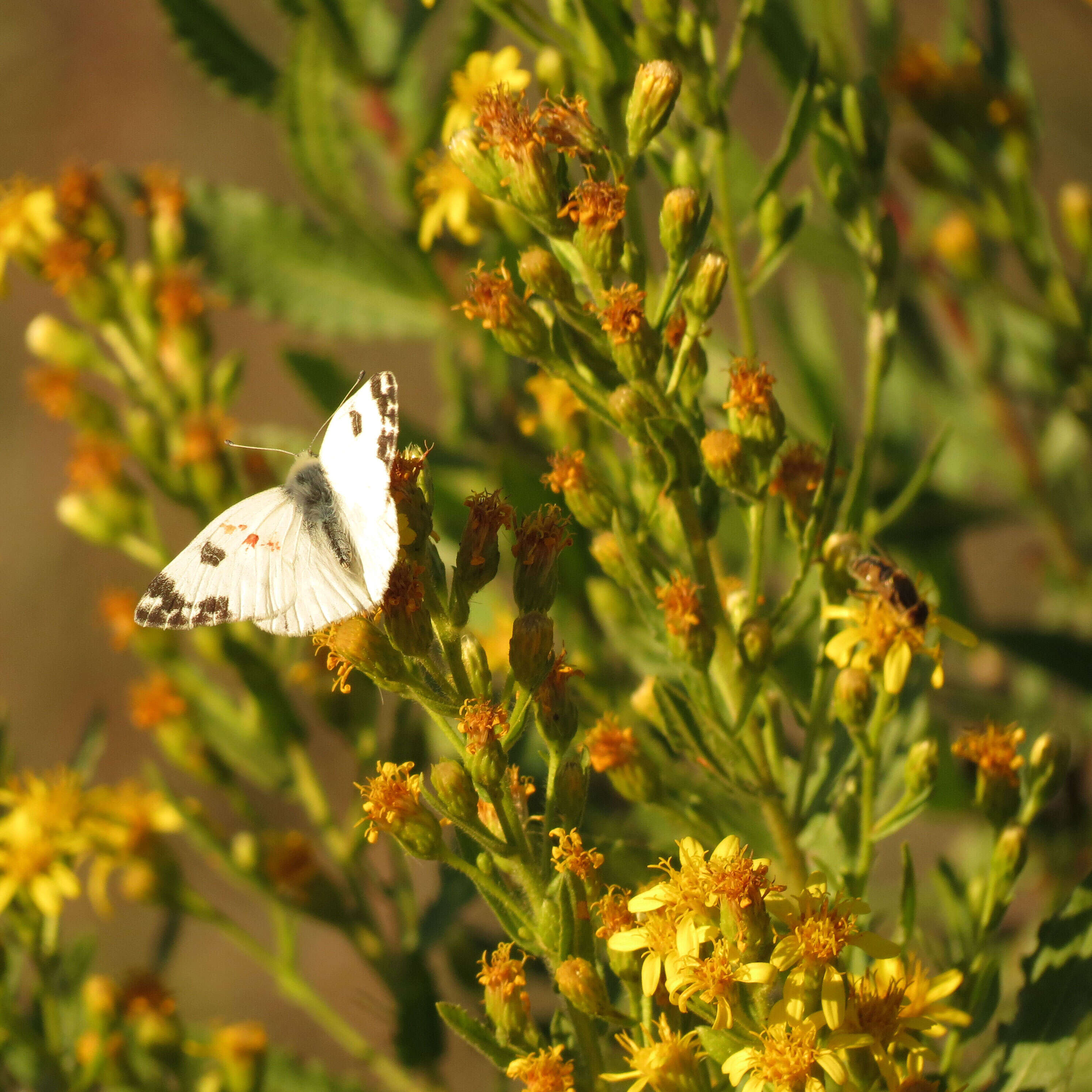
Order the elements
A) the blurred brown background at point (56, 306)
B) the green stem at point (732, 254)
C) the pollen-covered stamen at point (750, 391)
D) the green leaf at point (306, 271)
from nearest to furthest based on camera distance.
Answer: the pollen-covered stamen at point (750, 391) → the green stem at point (732, 254) → the green leaf at point (306, 271) → the blurred brown background at point (56, 306)

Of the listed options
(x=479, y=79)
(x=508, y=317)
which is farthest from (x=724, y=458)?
(x=479, y=79)

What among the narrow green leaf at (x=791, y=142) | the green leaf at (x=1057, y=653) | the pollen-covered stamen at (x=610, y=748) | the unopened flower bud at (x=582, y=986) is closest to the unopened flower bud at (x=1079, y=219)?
the green leaf at (x=1057, y=653)

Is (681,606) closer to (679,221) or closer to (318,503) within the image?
(679,221)

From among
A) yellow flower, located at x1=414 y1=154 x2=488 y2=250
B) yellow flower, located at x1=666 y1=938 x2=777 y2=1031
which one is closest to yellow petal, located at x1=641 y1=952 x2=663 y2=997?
yellow flower, located at x1=666 y1=938 x2=777 y2=1031

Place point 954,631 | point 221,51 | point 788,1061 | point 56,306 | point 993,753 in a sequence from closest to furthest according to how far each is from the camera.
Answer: point 788,1061 → point 954,631 → point 993,753 → point 221,51 → point 56,306

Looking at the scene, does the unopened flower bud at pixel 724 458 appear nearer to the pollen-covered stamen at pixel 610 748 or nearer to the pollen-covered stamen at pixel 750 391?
the pollen-covered stamen at pixel 750 391
